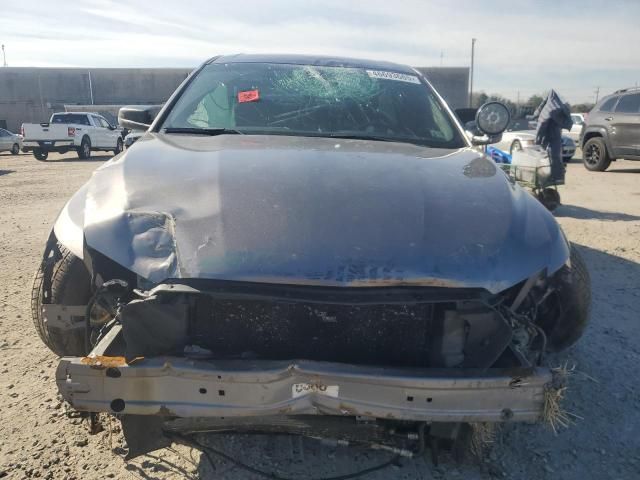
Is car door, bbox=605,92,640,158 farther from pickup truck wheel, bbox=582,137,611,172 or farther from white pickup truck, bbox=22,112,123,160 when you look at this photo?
white pickup truck, bbox=22,112,123,160

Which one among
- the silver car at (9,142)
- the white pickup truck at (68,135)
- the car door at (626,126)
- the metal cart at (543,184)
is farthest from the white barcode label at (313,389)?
the silver car at (9,142)

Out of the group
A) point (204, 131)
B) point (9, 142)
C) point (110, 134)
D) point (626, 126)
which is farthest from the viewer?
point (9, 142)

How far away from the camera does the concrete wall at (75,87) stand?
133ft

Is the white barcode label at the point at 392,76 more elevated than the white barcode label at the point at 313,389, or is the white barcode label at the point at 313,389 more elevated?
the white barcode label at the point at 392,76

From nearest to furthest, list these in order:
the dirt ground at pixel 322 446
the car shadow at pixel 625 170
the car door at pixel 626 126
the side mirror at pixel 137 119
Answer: the dirt ground at pixel 322 446 → the side mirror at pixel 137 119 → the car door at pixel 626 126 → the car shadow at pixel 625 170

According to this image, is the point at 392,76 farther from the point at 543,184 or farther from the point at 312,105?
the point at 543,184

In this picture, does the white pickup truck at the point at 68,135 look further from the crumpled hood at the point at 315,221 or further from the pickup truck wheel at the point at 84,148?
the crumpled hood at the point at 315,221

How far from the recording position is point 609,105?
13938 mm

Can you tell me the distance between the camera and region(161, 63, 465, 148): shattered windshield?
3162mm

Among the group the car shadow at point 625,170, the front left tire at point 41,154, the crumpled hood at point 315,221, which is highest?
the crumpled hood at point 315,221

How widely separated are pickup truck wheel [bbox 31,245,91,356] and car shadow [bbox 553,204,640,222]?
22.8ft

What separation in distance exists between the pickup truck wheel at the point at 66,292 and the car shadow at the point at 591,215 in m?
6.95

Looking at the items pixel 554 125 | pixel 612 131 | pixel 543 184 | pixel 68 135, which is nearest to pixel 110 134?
pixel 68 135

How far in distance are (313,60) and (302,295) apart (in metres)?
2.40
